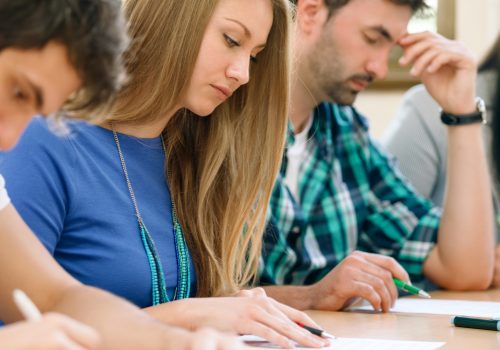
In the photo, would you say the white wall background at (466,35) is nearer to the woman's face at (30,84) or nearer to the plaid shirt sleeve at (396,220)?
the plaid shirt sleeve at (396,220)

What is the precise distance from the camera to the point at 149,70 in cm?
152

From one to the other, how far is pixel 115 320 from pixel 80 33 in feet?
Answer: 1.14

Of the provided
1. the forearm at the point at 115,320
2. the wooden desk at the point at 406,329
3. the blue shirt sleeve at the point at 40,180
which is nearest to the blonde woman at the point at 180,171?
the blue shirt sleeve at the point at 40,180

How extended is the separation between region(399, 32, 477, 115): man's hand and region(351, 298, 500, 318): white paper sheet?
0.56 metres

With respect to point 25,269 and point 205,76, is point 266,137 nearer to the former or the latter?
point 205,76

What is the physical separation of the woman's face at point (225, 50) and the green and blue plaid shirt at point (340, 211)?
19.3 inches

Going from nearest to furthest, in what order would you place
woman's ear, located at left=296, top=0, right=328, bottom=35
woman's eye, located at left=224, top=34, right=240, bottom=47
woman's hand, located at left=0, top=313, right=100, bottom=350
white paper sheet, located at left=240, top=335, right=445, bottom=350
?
1. woman's hand, located at left=0, top=313, right=100, bottom=350
2. white paper sheet, located at left=240, top=335, right=445, bottom=350
3. woman's eye, located at left=224, top=34, right=240, bottom=47
4. woman's ear, located at left=296, top=0, right=328, bottom=35

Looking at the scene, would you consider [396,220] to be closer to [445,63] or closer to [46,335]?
[445,63]

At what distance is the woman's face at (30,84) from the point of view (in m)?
0.85

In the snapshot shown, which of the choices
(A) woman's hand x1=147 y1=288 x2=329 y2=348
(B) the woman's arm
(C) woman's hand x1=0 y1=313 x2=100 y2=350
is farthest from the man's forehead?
(C) woman's hand x1=0 y1=313 x2=100 y2=350

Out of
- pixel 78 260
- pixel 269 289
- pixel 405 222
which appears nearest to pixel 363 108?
pixel 405 222

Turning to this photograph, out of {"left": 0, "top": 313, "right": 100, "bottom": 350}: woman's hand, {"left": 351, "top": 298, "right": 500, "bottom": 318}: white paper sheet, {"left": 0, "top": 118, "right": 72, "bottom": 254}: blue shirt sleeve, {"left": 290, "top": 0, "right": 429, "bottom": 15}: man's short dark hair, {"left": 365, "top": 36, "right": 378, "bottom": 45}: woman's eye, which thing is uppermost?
{"left": 290, "top": 0, "right": 429, "bottom": 15}: man's short dark hair

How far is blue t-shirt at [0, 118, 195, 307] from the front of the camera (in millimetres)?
1350

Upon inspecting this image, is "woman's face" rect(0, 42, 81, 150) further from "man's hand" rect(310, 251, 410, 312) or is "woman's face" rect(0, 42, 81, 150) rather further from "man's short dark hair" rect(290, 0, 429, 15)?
"man's short dark hair" rect(290, 0, 429, 15)
